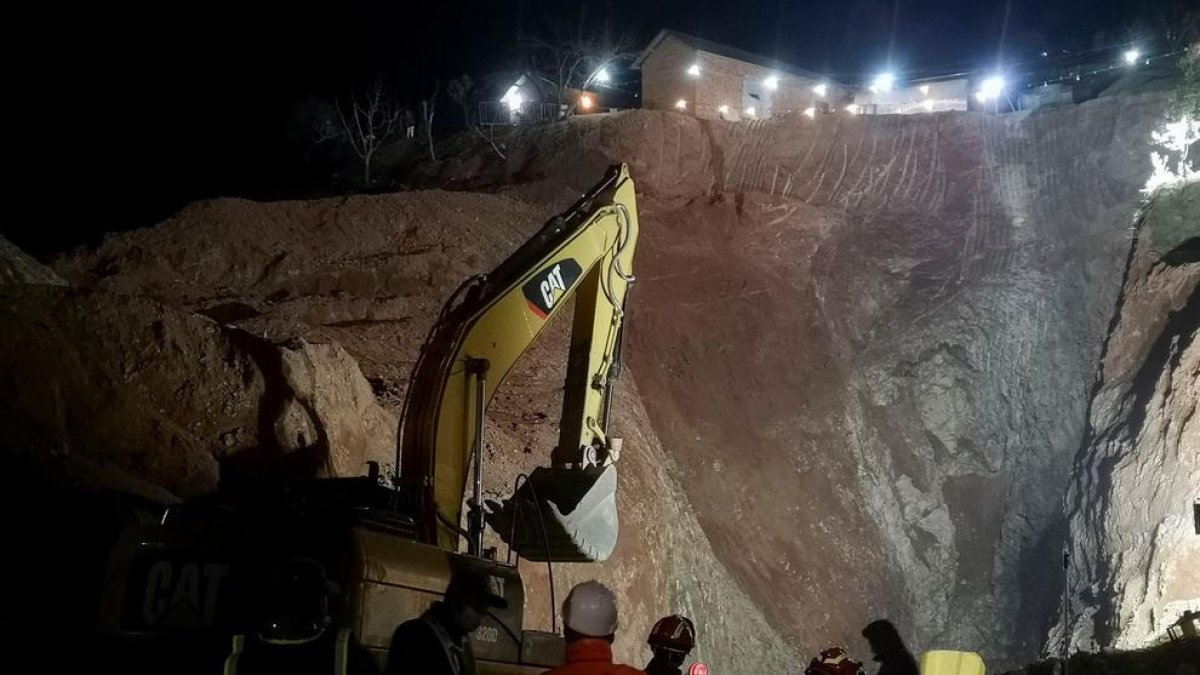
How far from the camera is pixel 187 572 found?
477 cm

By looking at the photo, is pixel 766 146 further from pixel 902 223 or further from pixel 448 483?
pixel 448 483

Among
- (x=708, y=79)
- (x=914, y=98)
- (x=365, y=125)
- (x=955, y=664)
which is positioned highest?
(x=365, y=125)

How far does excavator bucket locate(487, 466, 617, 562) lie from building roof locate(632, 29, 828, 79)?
36.9 m

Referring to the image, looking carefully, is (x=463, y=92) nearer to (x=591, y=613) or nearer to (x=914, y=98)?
(x=914, y=98)

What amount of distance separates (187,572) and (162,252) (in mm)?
17397

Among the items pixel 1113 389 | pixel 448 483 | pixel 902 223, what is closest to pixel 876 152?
pixel 902 223

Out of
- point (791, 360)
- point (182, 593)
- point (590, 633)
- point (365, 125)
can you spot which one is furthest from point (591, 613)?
point (365, 125)

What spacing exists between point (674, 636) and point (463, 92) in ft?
154

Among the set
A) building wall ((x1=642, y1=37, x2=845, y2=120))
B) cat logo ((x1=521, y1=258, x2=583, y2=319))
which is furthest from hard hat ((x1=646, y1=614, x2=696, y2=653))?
building wall ((x1=642, y1=37, x2=845, y2=120))

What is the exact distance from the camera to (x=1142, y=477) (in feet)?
59.6

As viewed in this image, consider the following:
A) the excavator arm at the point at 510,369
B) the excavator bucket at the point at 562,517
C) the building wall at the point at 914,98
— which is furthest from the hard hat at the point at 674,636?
the building wall at the point at 914,98

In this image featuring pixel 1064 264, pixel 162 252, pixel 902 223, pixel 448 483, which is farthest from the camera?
pixel 902 223

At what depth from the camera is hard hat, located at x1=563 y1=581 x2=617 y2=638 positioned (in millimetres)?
3727

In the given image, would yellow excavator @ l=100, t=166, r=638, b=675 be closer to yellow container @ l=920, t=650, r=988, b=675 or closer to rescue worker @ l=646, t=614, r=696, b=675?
rescue worker @ l=646, t=614, r=696, b=675
